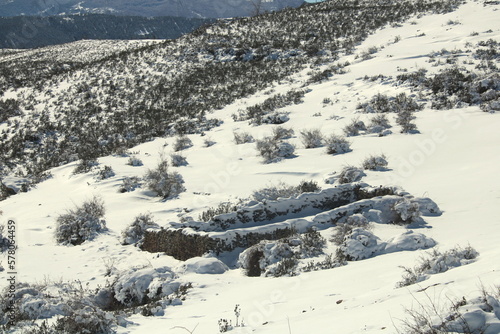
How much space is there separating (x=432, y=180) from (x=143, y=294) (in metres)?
6.80

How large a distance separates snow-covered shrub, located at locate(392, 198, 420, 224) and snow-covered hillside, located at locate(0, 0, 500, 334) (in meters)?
0.03

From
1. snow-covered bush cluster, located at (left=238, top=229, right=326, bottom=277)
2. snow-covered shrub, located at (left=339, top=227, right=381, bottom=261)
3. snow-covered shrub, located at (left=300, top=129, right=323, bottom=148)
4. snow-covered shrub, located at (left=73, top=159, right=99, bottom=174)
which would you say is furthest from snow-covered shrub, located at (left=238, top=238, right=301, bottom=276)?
snow-covered shrub, located at (left=73, top=159, right=99, bottom=174)

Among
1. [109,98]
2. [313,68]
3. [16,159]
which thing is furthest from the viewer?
[109,98]

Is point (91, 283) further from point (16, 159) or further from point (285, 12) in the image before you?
point (285, 12)

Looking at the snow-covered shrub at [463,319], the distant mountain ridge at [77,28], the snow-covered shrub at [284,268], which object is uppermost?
the distant mountain ridge at [77,28]

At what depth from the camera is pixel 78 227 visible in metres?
7.86

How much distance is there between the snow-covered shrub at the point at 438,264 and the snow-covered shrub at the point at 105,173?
384 inches

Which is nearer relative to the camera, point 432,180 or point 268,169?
point 432,180

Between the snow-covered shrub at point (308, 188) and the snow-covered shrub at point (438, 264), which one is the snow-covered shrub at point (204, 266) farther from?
the snow-covered shrub at point (438, 264)

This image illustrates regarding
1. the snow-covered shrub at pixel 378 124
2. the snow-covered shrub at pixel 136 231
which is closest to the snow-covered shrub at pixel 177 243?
the snow-covered shrub at pixel 136 231

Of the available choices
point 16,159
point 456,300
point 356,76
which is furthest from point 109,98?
point 456,300

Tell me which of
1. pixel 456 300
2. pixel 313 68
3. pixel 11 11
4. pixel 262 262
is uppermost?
pixel 11 11

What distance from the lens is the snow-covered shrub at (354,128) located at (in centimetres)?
1234

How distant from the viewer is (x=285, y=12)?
127ft
